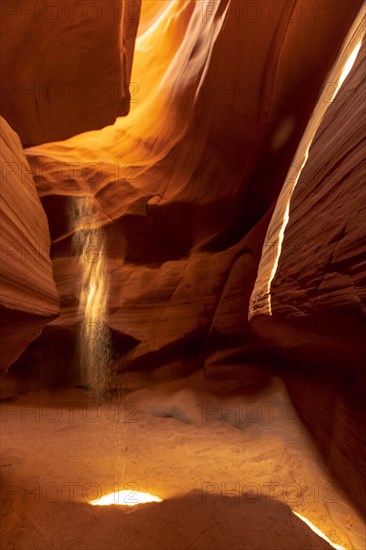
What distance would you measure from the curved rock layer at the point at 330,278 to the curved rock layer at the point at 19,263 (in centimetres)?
211

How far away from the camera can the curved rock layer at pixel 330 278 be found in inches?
103

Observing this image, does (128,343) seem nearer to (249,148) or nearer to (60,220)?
(60,220)

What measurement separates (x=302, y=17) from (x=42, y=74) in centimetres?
513

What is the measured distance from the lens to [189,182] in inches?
299

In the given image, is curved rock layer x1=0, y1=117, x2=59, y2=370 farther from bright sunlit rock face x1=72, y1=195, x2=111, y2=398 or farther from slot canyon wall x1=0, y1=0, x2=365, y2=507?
bright sunlit rock face x1=72, y1=195, x2=111, y2=398

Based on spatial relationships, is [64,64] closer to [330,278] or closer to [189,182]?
[189,182]

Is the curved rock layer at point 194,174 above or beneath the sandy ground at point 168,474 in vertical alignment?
above

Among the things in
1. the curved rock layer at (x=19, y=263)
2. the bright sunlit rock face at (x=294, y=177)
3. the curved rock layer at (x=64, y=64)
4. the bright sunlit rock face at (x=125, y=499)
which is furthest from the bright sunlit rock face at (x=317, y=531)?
the curved rock layer at (x=64, y=64)

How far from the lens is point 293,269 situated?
11.3 ft

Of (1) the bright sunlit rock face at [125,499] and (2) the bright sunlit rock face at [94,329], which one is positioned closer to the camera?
(1) the bright sunlit rock face at [125,499]

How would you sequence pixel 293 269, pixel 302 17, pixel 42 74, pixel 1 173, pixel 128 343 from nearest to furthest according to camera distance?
pixel 1 173 → pixel 293 269 → pixel 302 17 → pixel 128 343 → pixel 42 74

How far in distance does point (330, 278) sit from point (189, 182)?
208 inches

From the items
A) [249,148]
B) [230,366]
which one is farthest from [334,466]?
[249,148]

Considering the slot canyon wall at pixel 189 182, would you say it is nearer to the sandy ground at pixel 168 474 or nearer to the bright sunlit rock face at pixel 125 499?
the sandy ground at pixel 168 474
